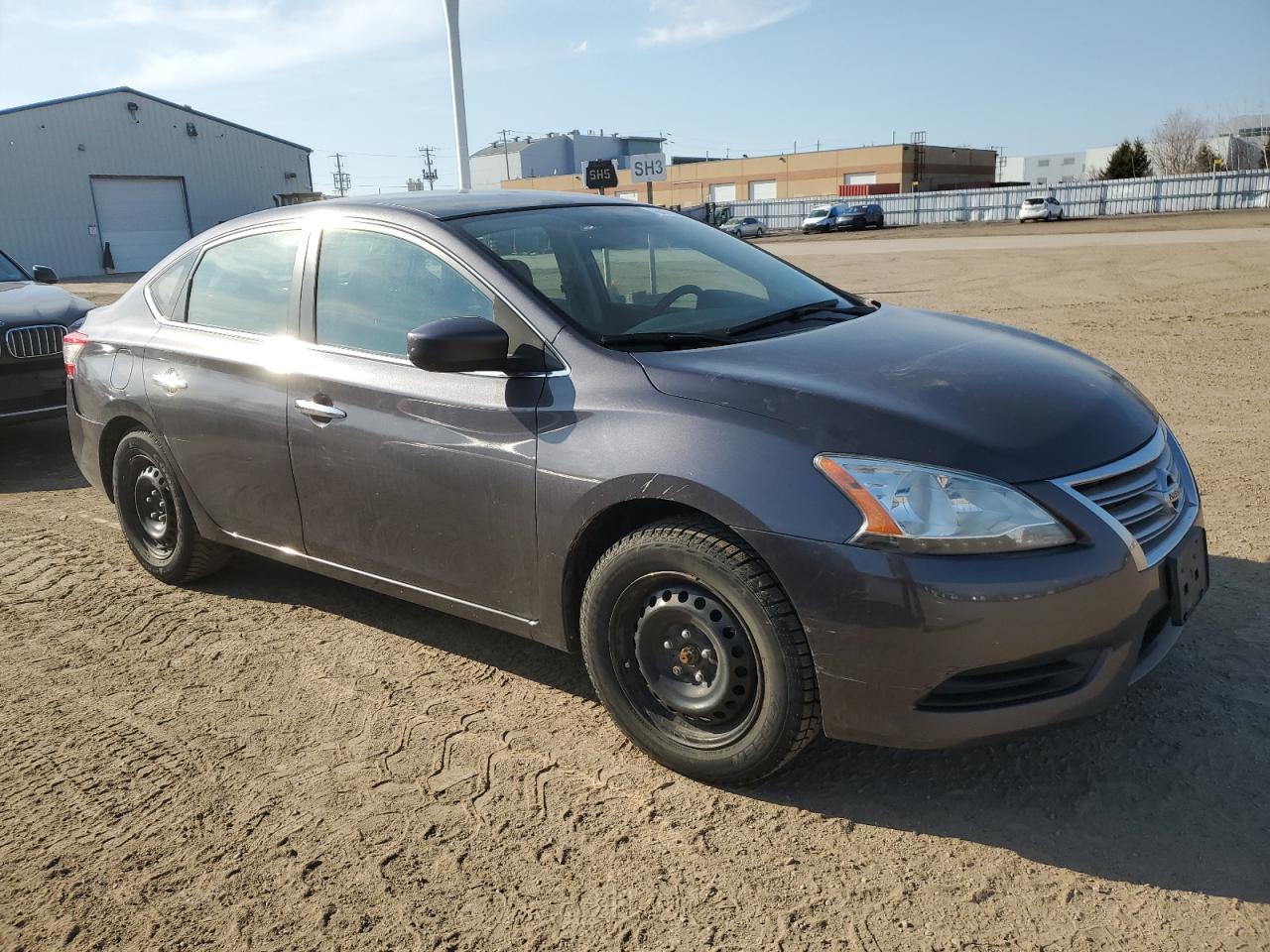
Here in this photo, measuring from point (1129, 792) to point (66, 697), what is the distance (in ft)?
11.5

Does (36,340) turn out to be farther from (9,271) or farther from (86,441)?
(86,441)

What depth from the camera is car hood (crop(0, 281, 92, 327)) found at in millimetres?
7086

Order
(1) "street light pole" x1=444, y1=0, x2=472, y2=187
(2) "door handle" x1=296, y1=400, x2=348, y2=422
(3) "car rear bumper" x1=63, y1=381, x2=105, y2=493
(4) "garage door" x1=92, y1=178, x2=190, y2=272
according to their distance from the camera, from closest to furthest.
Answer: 1. (2) "door handle" x1=296, y1=400, x2=348, y2=422
2. (3) "car rear bumper" x1=63, y1=381, x2=105, y2=493
3. (1) "street light pole" x1=444, y1=0, x2=472, y2=187
4. (4) "garage door" x1=92, y1=178, x2=190, y2=272

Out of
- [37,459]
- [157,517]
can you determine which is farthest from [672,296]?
[37,459]

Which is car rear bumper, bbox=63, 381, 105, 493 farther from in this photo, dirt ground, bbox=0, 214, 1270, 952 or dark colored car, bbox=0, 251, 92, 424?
dark colored car, bbox=0, 251, 92, 424

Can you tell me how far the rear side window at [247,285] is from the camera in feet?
12.8

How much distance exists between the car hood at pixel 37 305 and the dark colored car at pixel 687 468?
11.9 ft

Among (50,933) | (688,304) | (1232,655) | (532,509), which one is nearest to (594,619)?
(532,509)

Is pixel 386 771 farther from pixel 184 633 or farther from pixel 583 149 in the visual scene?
pixel 583 149

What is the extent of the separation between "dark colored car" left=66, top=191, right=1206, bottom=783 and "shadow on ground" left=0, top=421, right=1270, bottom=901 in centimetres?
32

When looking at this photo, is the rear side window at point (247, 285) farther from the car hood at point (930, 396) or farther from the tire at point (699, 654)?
the tire at point (699, 654)

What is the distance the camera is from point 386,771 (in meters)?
3.03

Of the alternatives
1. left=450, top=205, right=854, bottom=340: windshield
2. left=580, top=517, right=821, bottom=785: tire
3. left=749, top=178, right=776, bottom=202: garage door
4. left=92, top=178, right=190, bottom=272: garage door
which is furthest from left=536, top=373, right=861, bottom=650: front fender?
left=749, top=178, right=776, bottom=202: garage door

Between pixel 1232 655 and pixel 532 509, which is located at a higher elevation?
pixel 532 509
